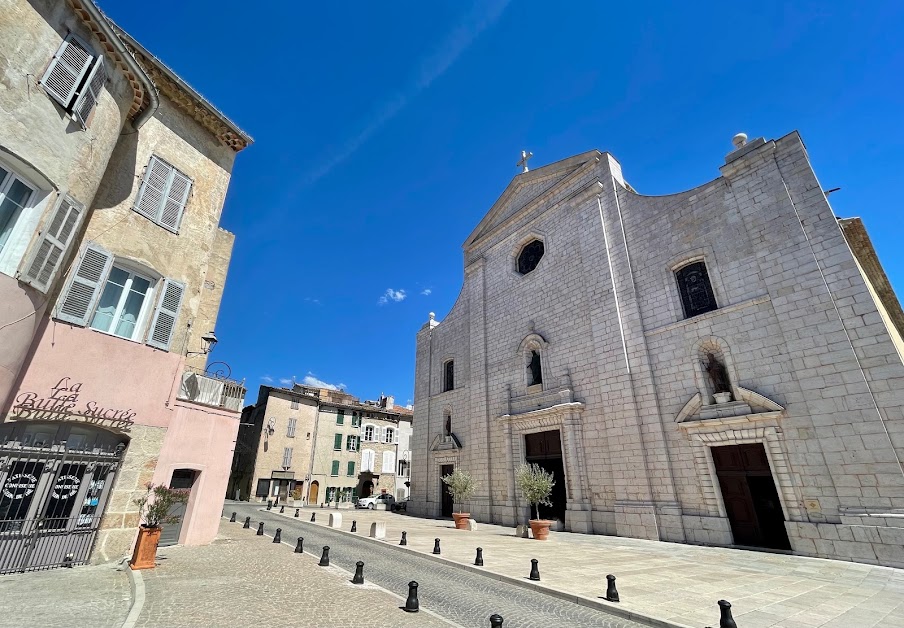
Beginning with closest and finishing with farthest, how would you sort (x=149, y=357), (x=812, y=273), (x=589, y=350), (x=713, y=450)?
(x=149, y=357), (x=812, y=273), (x=713, y=450), (x=589, y=350)

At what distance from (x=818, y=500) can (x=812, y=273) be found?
610 centimetres

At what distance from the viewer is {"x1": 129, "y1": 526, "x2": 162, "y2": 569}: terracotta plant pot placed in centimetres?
742

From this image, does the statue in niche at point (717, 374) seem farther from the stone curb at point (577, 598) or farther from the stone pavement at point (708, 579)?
the stone curb at point (577, 598)

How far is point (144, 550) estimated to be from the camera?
745 centimetres

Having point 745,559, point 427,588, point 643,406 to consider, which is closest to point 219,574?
point 427,588

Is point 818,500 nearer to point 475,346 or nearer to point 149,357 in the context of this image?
point 475,346

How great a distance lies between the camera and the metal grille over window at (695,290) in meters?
13.7

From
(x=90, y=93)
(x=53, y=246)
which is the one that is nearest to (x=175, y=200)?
(x=90, y=93)

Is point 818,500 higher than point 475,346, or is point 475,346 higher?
point 475,346

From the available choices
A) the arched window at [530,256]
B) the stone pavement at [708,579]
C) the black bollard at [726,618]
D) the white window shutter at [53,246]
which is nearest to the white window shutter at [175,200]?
the white window shutter at [53,246]

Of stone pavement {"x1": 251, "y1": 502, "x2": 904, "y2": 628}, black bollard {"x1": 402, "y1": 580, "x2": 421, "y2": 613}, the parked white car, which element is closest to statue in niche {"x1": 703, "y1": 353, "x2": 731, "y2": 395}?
stone pavement {"x1": 251, "y1": 502, "x2": 904, "y2": 628}

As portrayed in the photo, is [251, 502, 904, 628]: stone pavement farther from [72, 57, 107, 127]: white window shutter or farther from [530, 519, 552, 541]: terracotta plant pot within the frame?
[72, 57, 107, 127]: white window shutter

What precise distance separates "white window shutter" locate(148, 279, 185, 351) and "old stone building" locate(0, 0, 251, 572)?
0.03 meters

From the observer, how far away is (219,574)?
7.36 metres
